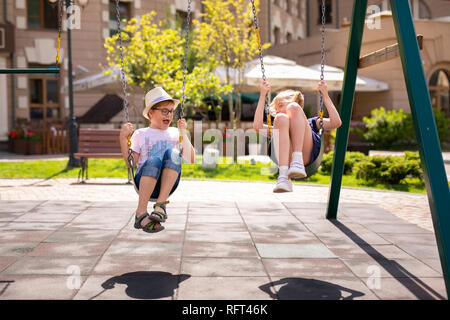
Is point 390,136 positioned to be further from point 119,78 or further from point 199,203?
point 199,203

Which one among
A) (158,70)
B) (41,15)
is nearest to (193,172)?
(158,70)

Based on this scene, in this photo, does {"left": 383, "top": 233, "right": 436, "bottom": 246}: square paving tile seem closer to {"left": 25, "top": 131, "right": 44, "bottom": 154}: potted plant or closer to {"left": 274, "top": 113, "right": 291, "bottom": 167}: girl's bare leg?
{"left": 274, "top": 113, "right": 291, "bottom": 167}: girl's bare leg

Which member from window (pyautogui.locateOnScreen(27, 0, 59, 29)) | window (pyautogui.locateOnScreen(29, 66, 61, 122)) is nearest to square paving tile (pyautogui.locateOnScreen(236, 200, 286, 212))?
window (pyautogui.locateOnScreen(29, 66, 61, 122))

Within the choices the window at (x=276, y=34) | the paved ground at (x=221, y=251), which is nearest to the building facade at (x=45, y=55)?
the window at (x=276, y=34)

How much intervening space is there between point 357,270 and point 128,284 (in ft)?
5.93

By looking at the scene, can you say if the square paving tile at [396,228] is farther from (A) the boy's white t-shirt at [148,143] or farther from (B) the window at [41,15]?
(B) the window at [41,15]

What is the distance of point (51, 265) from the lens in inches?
185

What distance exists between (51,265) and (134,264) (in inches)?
26.5

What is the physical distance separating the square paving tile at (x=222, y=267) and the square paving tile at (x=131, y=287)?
24 centimetres
